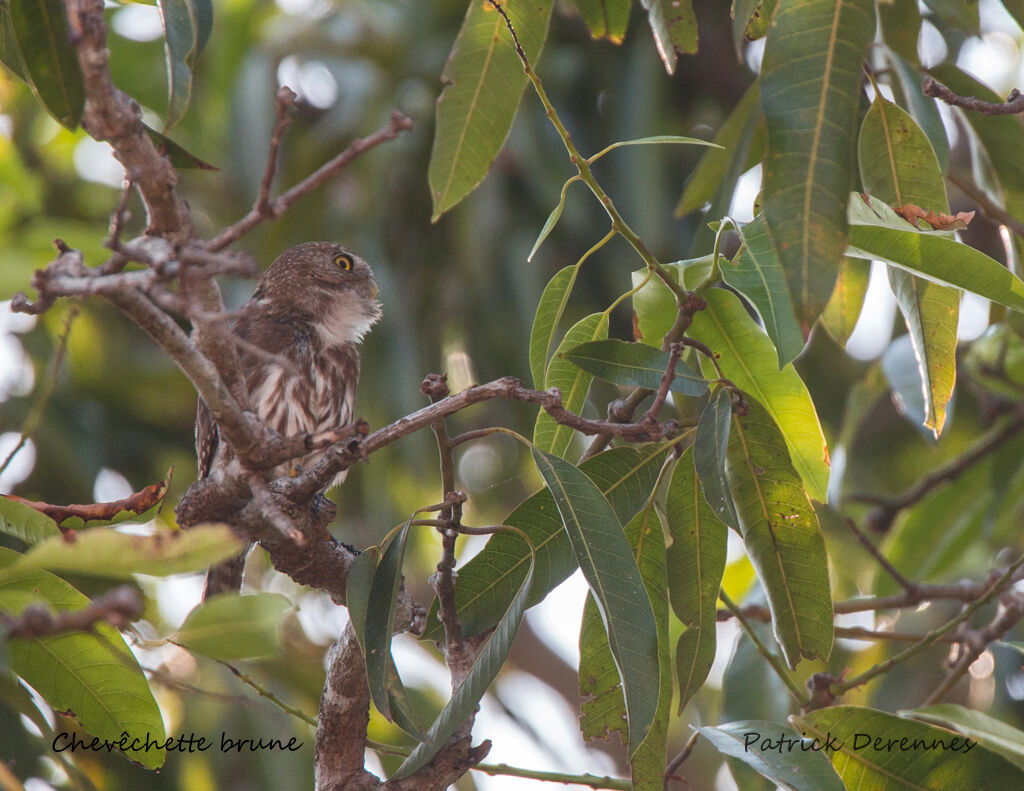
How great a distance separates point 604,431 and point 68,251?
86 centimetres

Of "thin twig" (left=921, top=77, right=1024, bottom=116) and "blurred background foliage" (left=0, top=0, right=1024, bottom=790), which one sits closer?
"thin twig" (left=921, top=77, right=1024, bottom=116)

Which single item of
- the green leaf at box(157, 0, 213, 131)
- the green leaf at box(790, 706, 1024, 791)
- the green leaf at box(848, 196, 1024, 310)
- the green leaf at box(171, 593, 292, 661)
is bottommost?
the green leaf at box(790, 706, 1024, 791)

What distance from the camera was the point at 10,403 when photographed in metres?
5.20

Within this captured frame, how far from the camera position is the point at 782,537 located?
6.60 feet

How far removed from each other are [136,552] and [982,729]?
1.59 m

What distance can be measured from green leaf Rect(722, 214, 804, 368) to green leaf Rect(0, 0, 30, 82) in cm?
141

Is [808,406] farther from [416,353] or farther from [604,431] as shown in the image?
[416,353]

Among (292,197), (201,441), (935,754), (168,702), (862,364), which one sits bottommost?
(935,754)

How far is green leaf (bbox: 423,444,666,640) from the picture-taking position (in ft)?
6.79

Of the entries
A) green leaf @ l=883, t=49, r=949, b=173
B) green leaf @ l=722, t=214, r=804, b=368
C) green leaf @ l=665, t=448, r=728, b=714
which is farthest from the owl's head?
green leaf @ l=722, t=214, r=804, b=368

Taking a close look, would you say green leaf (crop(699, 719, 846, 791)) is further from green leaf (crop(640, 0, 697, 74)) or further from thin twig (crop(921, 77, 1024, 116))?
green leaf (crop(640, 0, 697, 74))

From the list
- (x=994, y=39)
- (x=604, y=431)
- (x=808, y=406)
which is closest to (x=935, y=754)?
(x=808, y=406)

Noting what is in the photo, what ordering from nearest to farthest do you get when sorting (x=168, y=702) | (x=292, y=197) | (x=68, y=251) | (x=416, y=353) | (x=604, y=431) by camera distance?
(x=292, y=197) → (x=68, y=251) → (x=604, y=431) → (x=416, y=353) → (x=168, y=702)

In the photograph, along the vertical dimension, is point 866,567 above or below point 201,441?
below
